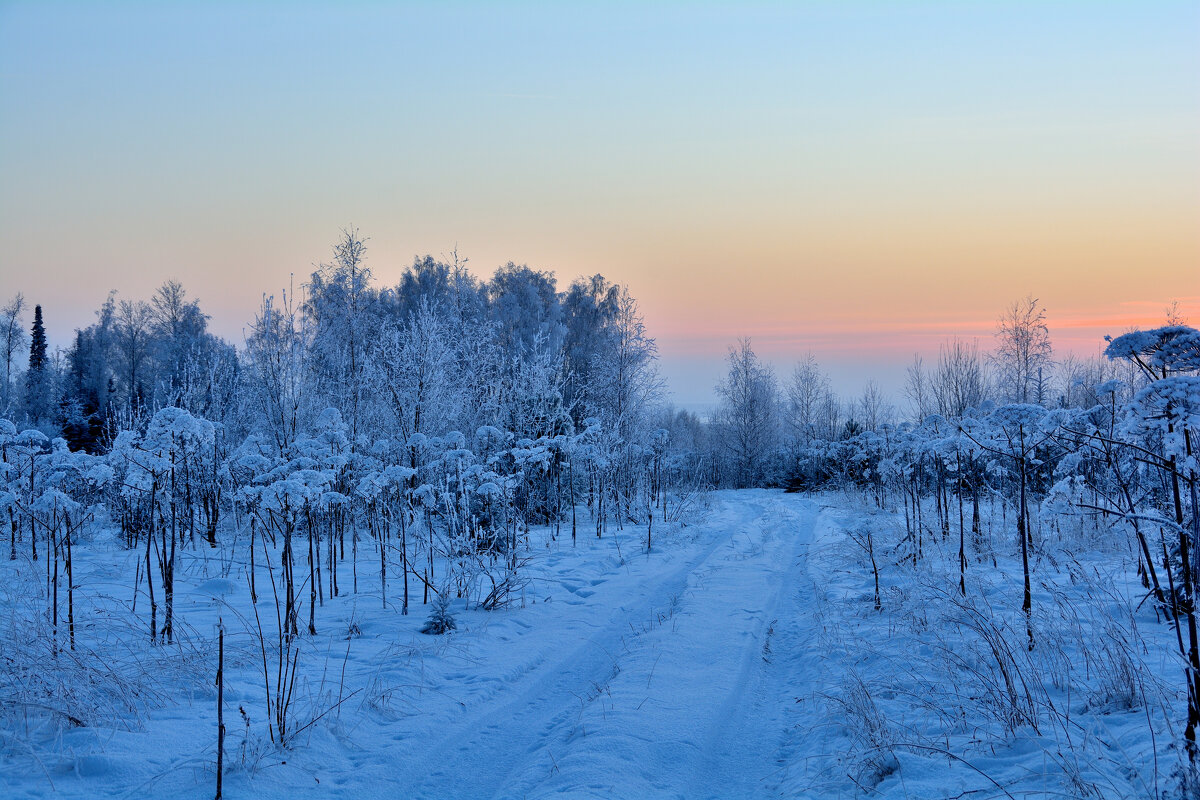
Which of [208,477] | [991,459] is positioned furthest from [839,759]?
[208,477]

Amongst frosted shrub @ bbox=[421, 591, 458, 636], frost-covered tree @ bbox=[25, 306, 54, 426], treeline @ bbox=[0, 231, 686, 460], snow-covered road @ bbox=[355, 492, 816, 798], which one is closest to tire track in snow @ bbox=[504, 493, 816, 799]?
snow-covered road @ bbox=[355, 492, 816, 798]

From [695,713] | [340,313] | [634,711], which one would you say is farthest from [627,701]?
[340,313]

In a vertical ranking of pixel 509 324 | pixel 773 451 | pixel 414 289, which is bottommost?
pixel 773 451

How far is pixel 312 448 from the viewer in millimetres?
7574

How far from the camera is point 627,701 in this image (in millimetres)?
4816

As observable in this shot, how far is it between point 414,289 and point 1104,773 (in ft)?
108

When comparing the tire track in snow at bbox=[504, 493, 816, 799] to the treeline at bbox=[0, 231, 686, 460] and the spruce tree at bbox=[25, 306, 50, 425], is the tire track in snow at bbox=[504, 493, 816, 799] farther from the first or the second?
the spruce tree at bbox=[25, 306, 50, 425]

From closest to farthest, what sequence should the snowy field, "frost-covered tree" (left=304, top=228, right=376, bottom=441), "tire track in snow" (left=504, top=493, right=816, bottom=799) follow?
the snowy field → "tire track in snow" (left=504, top=493, right=816, bottom=799) → "frost-covered tree" (left=304, top=228, right=376, bottom=441)

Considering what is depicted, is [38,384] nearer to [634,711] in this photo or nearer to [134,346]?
[134,346]

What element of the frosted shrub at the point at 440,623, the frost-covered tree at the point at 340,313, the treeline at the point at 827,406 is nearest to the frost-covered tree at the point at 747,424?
the treeline at the point at 827,406

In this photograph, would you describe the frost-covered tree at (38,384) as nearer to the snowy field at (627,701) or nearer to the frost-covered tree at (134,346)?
the frost-covered tree at (134,346)

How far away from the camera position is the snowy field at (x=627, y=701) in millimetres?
3525

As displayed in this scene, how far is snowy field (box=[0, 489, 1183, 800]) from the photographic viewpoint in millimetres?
3525

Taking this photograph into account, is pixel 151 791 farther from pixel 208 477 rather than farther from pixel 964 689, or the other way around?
pixel 208 477
